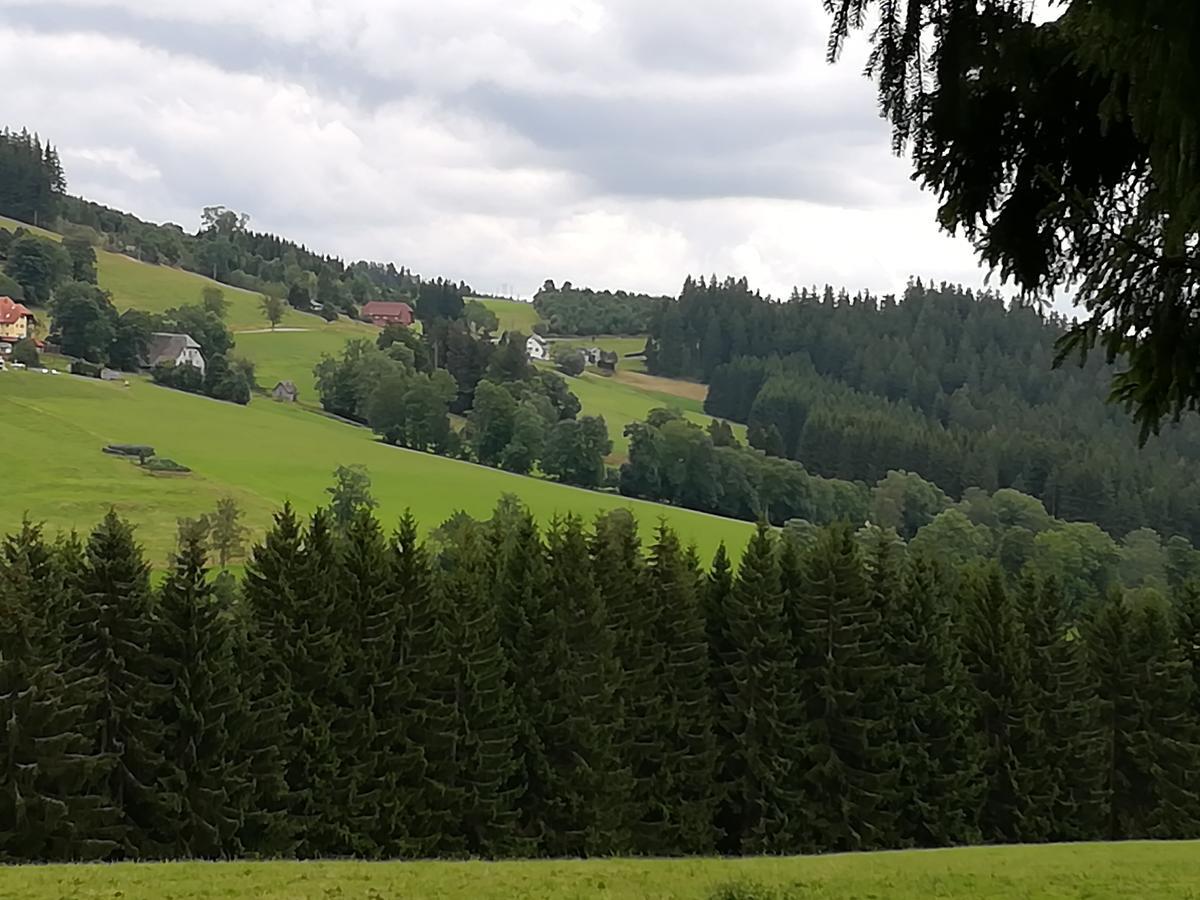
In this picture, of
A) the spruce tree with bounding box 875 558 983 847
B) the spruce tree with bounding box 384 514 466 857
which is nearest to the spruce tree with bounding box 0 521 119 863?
the spruce tree with bounding box 384 514 466 857

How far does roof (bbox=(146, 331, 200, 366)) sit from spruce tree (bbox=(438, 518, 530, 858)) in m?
78.7

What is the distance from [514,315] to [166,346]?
90.0 meters

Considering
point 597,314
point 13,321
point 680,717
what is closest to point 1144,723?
point 680,717

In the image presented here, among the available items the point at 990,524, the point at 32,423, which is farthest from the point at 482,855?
the point at 990,524

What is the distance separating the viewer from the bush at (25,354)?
84000 millimetres

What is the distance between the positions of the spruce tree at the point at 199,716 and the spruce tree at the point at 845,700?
12.9 meters

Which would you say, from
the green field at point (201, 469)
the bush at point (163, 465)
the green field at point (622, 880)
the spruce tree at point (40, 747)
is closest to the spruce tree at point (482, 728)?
the spruce tree at point (40, 747)

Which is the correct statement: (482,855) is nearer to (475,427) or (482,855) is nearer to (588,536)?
(588,536)

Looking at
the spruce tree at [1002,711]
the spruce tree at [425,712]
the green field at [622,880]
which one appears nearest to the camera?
the green field at [622,880]

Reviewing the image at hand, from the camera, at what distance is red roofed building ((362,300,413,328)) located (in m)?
148

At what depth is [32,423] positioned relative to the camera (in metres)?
67.9

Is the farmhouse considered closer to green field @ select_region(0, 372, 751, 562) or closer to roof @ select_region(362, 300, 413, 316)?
green field @ select_region(0, 372, 751, 562)

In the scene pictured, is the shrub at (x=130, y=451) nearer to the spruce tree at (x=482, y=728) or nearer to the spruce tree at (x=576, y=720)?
the spruce tree at (x=482, y=728)

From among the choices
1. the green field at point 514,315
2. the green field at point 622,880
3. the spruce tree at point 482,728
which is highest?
the green field at point 514,315
